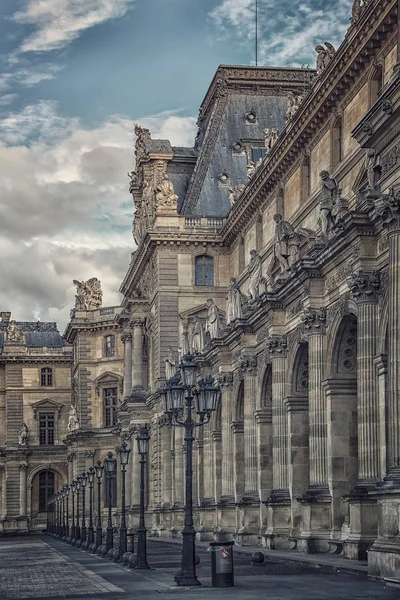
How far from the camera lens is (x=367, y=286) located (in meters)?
34.6

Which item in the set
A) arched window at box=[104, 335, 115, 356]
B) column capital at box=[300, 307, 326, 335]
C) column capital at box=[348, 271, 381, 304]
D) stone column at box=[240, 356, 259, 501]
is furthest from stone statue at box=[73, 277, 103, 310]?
column capital at box=[348, 271, 381, 304]

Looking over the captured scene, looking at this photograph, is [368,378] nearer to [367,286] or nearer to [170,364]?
[367,286]

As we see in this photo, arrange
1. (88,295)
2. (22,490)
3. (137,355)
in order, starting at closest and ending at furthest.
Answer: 1. (137,355)
2. (88,295)
3. (22,490)

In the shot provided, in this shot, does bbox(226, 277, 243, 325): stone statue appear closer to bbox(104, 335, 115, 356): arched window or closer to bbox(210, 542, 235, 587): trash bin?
bbox(210, 542, 235, 587): trash bin

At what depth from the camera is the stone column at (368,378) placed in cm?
3438

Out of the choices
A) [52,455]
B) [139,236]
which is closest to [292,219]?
[139,236]

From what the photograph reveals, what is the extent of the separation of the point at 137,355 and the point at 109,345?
31.8m

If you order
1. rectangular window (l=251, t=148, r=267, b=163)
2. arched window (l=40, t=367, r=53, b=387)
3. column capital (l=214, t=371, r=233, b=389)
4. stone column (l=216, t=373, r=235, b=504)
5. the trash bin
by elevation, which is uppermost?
rectangular window (l=251, t=148, r=267, b=163)

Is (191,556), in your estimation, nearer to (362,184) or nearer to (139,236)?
(362,184)

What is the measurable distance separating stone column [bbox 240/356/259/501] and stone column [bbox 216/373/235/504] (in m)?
3.44

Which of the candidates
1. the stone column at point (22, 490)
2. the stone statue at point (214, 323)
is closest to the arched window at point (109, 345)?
the stone column at point (22, 490)

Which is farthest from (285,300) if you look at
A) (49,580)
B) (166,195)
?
(166,195)

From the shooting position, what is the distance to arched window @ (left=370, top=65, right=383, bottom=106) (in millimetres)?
46312

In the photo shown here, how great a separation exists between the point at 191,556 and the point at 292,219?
106ft
